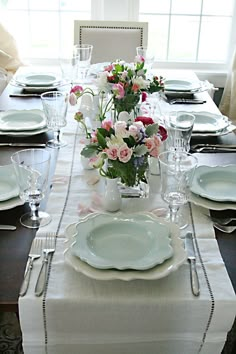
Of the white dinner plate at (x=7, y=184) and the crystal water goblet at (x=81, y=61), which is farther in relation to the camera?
the crystal water goblet at (x=81, y=61)

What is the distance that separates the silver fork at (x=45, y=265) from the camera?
34.5 inches

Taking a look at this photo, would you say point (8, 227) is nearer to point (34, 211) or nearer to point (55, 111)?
point (34, 211)

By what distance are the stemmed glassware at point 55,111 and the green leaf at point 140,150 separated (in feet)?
1.53

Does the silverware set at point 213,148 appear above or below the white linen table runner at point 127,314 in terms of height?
above

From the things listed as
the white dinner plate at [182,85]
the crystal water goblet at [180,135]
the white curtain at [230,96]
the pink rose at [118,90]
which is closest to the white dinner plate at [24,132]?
the pink rose at [118,90]

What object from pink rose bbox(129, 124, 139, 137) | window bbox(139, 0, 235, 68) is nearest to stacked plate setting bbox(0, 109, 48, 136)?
pink rose bbox(129, 124, 139, 137)

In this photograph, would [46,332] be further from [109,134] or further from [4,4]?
[4,4]

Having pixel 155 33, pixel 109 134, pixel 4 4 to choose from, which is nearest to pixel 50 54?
pixel 4 4

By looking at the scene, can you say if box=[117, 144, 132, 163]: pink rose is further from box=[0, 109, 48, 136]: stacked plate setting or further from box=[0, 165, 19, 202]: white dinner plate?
box=[0, 109, 48, 136]: stacked plate setting

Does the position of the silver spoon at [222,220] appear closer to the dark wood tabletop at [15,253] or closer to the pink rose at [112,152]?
the dark wood tabletop at [15,253]

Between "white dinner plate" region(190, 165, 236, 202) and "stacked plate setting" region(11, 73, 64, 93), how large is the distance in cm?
96

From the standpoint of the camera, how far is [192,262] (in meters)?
0.95

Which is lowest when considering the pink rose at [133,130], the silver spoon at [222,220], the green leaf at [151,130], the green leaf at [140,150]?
the silver spoon at [222,220]

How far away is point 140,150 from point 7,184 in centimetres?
37
